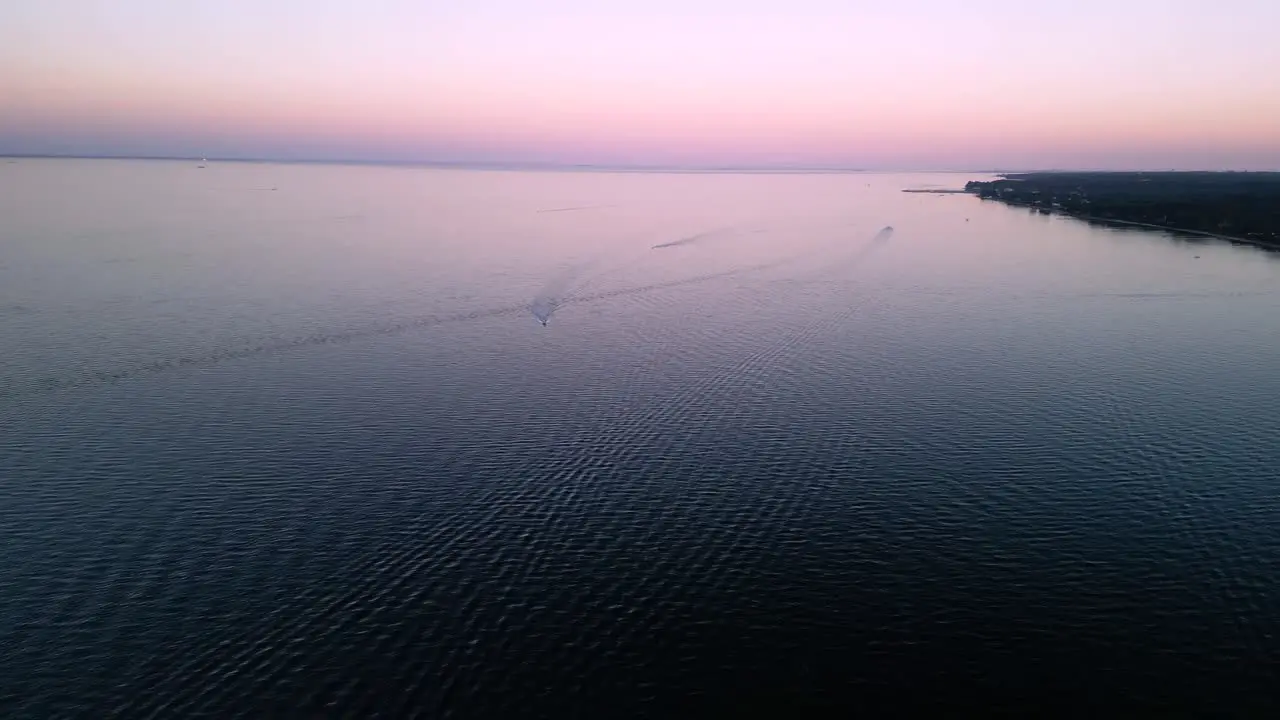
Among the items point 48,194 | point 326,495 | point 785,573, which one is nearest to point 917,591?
point 785,573

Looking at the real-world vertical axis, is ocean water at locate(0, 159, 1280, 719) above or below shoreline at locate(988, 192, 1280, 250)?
below

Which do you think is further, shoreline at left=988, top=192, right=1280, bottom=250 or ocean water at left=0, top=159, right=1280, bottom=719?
shoreline at left=988, top=192, right=1280, bottom=250

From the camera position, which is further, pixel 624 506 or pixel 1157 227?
pixel 1157 227

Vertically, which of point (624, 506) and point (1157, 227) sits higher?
point (1157, 227)

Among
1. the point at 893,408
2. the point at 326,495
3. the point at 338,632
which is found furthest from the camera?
the point at 893,408

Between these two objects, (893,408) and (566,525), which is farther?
(893,408)

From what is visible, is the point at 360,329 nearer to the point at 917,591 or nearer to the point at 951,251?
the point at 917,591

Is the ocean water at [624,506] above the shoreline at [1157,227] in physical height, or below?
below

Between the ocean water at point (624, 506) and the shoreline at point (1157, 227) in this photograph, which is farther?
the shoreline at point (1157, 227)
